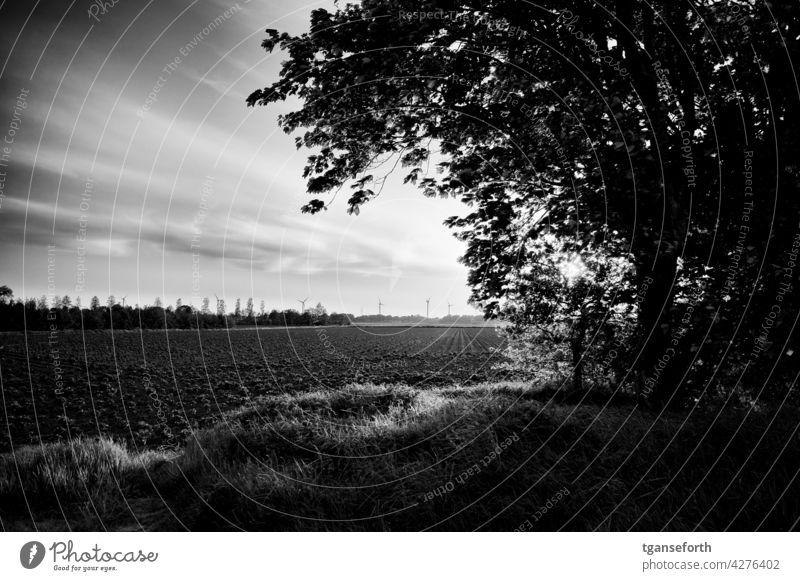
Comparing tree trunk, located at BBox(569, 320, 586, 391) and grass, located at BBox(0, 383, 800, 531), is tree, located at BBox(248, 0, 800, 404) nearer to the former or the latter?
grass, located at BBox(0, 383, 800, 531)

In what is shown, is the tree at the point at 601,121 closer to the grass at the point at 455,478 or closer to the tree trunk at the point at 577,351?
the grass at the point at 455,478

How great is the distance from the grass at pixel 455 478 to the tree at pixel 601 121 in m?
1.76

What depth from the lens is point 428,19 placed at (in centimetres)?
691

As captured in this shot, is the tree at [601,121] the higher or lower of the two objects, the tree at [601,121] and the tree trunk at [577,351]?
the higher

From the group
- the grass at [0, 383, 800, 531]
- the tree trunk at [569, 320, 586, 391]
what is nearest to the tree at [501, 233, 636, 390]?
the tree trunk at [569, 320, 586, 391]

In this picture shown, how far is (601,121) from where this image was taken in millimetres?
7324

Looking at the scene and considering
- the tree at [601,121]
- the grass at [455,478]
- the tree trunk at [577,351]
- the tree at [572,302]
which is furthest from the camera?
the tree trunk at [577,351]

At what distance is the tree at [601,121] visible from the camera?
6.65 metres

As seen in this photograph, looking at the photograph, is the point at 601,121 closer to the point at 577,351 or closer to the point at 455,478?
the point at 455,478

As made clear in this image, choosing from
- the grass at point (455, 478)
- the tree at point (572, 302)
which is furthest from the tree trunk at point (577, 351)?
the grass at point (455, 478)

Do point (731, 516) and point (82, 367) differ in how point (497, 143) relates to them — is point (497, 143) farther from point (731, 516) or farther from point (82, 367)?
point (82, 367)

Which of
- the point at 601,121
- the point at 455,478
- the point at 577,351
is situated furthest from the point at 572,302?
the point at 455,478

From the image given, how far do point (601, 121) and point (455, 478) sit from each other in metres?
6.26

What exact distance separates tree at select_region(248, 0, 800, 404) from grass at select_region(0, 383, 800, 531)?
176 centimetres
